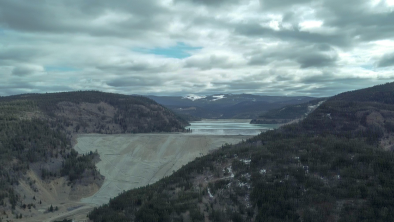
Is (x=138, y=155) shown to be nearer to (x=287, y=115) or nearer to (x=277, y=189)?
(x=277, y=189)

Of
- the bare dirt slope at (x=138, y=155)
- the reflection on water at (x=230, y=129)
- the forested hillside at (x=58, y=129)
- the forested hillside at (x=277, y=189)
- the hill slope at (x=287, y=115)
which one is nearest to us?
the forested hillside at (x=277, y=189)

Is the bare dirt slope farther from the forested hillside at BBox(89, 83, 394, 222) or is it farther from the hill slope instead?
the hill slope

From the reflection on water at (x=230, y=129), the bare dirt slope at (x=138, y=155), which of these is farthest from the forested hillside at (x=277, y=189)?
the reflection on water at (x=230, y=129)

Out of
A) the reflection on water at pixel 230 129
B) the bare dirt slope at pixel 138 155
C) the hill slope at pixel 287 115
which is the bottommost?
the bare dirt slope at pixel 138 155

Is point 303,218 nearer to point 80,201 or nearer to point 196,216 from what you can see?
point 196,216

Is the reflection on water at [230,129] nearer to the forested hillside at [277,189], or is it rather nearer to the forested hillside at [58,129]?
the forested hillside at [58,129]

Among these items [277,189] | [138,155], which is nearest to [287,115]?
[138,155]

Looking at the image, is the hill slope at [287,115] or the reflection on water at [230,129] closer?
the reflection on water at [230,129]
